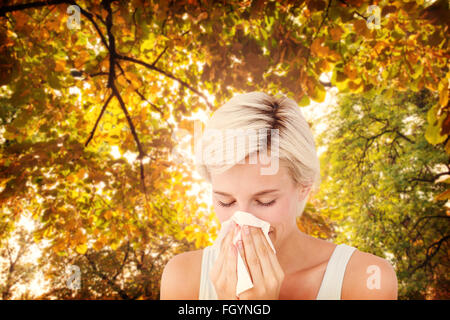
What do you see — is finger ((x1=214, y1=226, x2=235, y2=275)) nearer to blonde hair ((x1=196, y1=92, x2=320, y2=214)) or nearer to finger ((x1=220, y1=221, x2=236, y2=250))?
finger ((x1=220, y1=221, x2=236, y2=250))

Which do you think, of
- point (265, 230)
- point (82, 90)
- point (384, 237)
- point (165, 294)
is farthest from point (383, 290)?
point (384, 237)

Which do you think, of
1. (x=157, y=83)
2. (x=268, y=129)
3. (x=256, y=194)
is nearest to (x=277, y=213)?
(x=256, y=194)

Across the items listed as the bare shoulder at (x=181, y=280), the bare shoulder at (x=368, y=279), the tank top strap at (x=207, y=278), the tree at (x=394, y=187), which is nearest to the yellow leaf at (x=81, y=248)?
the bare shoulder at (x=181, y=280)

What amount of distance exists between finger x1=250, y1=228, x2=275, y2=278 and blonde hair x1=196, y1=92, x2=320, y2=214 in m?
0.43

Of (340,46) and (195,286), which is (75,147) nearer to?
(195,286)

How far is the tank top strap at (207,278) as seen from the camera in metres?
1.90

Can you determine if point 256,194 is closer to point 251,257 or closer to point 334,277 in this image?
point 251,257

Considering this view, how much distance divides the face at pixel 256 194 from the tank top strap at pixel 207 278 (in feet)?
1.22

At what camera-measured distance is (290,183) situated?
1.80 meters

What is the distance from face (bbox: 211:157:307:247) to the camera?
169 centimetres

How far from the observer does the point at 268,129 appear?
1.80 meters

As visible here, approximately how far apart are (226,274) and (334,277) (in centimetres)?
73

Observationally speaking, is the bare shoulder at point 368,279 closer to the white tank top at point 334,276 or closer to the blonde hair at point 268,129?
the white tank top at point 334,276

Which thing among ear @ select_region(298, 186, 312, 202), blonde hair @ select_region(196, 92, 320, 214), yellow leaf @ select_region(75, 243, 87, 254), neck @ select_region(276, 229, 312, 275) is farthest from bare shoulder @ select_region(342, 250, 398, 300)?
yellow leaf @ select_region(75, 243, 87, 254)
